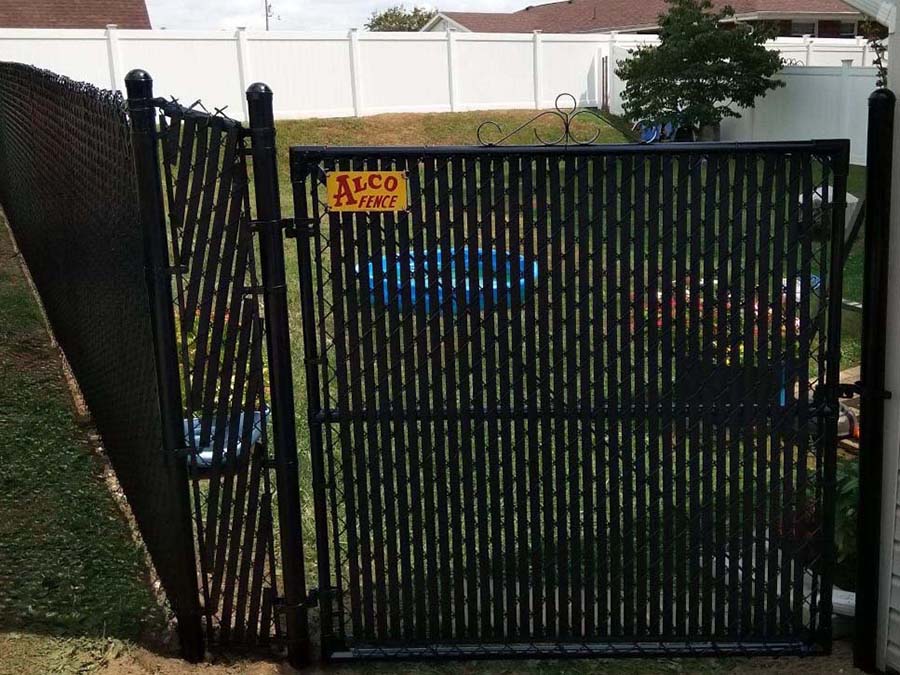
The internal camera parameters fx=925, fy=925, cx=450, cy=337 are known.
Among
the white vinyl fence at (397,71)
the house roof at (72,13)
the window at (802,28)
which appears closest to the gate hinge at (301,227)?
the white vinyl fence at (397,71)

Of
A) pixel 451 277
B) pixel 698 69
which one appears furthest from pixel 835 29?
pixel 451 277

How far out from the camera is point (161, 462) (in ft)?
10.9

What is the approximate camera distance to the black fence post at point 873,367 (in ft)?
10.0

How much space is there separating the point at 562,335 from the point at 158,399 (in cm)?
144

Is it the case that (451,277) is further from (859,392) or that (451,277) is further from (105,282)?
(105,282)

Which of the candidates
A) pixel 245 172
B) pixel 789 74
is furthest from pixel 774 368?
pixel 789 74

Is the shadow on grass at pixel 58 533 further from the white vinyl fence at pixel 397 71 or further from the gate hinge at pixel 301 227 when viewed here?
the white vinyl fence at pixel 397 71

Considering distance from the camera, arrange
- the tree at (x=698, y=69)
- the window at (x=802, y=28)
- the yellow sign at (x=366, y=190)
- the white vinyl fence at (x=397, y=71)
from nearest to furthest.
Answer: the yellow sign at (x=366, y=190) < the white vinyl fence at (x=397, y=71) < the tree at (x=698, y=69) < the window at (x=802, y=28)

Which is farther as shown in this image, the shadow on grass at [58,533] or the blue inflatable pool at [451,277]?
the shadow on grass at [58,533]

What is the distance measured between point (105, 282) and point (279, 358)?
4.75ft

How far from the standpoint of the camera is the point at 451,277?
3178 millimetres

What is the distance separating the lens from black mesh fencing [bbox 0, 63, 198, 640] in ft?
10.9

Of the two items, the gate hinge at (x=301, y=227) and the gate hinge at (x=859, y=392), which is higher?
the gate hinge at (x=301, y=227)

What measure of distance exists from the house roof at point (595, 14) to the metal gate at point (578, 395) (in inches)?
1343
